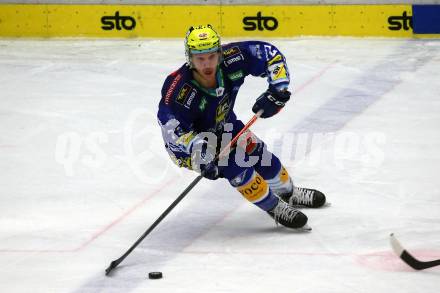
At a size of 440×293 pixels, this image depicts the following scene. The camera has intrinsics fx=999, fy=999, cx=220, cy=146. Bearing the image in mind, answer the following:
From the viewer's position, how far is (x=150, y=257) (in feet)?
16.2

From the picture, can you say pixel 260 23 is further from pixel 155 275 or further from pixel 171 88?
pixel 155 275

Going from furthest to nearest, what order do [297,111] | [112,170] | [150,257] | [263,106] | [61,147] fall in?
[297,111] < [61,147] < [112,170] < [263,106] < [150,257]

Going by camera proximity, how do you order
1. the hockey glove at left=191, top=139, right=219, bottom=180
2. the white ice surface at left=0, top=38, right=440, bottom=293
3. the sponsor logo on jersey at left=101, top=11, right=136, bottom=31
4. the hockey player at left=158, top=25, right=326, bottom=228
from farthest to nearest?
the sponsor logo on jersey at left=101, top=11, right=136, bottom=31 < the hockey player at left=158, top=25, right=326, bottom=228 < the hockey glove at left=191, top=139, right=219, bottom=180 < the white ice surface at left=0, top=38, right=440, bottom=293

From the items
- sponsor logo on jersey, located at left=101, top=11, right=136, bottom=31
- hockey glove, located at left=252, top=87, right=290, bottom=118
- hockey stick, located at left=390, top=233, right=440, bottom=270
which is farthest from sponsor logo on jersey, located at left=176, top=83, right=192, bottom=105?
sponsor logo on jersey, located at left=101, top=11, right=136, bottom=31

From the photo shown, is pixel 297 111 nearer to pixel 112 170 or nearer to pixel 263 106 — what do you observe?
pixel 112 170

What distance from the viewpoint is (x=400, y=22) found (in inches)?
411

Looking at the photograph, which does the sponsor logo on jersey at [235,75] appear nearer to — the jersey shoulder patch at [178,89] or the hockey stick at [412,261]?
the jersey shoulder patch at [178,89]

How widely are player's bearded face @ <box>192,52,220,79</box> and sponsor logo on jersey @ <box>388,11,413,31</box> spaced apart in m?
5.67

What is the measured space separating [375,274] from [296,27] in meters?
6.41

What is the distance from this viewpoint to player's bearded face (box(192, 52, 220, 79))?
16.7ft

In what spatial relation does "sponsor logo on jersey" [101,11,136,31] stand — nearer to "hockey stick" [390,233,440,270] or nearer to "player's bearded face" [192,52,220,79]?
"player's bearded face" [192,52,220,79]

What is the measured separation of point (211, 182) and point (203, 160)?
51.0 inches

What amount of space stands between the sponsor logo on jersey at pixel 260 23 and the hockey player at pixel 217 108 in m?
5.38

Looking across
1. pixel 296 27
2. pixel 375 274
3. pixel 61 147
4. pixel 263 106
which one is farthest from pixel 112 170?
pixel 296 27
